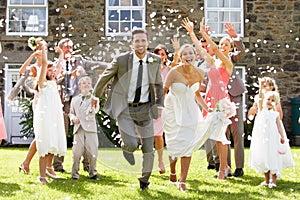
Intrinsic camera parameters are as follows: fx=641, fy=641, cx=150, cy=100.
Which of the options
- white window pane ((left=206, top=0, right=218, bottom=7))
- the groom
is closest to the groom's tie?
the groom

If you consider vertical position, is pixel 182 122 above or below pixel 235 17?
below

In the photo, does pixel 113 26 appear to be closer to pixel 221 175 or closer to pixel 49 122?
pixel 49 122

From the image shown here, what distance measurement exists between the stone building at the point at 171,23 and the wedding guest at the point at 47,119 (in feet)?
23.7

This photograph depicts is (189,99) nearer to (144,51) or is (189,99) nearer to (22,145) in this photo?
(144,51)

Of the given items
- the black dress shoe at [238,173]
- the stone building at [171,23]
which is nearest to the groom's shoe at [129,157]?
the black dress shoe at [238,173]

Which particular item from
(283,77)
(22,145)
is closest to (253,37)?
(283,77)

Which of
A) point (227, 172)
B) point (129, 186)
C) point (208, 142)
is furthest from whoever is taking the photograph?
point (227, 172)

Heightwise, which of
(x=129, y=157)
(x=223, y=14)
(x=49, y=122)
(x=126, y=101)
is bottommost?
(x=129, y=157)

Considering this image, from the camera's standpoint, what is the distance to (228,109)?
21.4ft

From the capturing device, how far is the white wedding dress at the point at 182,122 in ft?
19.7

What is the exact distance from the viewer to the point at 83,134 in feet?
22.9

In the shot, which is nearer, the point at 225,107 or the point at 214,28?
the point at 225,107

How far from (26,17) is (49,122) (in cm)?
848

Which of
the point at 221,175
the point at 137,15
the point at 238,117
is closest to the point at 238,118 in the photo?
the point at 238,117
